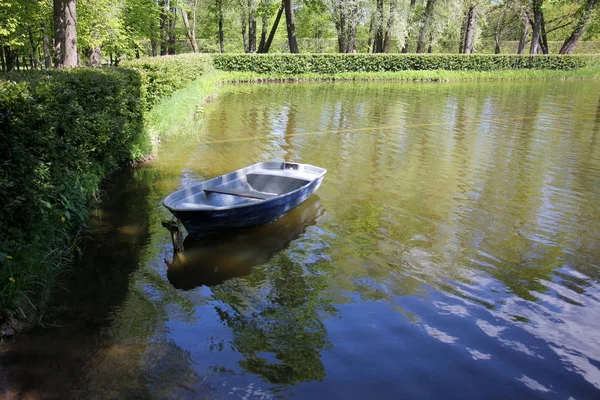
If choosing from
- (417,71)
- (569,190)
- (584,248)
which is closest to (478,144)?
(569,190)

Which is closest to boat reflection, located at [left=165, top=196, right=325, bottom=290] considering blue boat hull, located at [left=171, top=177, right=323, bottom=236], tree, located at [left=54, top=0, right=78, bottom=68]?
blue boat hull, located at [left=171, top=177, right=323, bottom=236]

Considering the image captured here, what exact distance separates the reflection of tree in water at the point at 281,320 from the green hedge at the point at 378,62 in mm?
24226

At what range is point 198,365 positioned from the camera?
400 centimetres

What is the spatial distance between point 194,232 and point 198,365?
2544 mm

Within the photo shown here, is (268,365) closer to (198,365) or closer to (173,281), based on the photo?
(198,365)

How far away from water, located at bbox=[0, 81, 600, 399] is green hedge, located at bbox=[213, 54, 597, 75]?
18.8 meters

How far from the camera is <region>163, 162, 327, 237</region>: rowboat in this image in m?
6.11

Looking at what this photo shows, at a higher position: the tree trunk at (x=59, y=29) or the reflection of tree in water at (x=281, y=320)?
the tree trunk at (x=59, y=29)

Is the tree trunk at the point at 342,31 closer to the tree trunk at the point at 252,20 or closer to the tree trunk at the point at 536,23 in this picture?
the tree trunk at the point at 252,20

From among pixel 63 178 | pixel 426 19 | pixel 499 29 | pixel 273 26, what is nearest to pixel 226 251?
pixel 63 178

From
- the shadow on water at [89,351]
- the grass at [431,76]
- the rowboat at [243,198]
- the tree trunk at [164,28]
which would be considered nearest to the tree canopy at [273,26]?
the tree trunk at [164,28]

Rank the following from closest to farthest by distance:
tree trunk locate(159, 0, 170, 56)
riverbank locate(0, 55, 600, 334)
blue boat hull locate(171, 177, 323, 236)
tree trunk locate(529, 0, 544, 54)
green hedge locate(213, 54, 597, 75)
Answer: riverbank locate(0, 55, 600, 334) → blue boat hull locate(171, 177, 323, 236) → green hedge locate(213, 54, 597, 75) → tree trunk locate(159, 0, 170, 56) → tree trunk locate(529, 0, 544, 54)

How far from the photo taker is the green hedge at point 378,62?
1124 inches

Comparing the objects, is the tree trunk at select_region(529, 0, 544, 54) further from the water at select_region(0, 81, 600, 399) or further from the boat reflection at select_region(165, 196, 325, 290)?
the boat reflection at select_region(165, 196, 325, 290)
